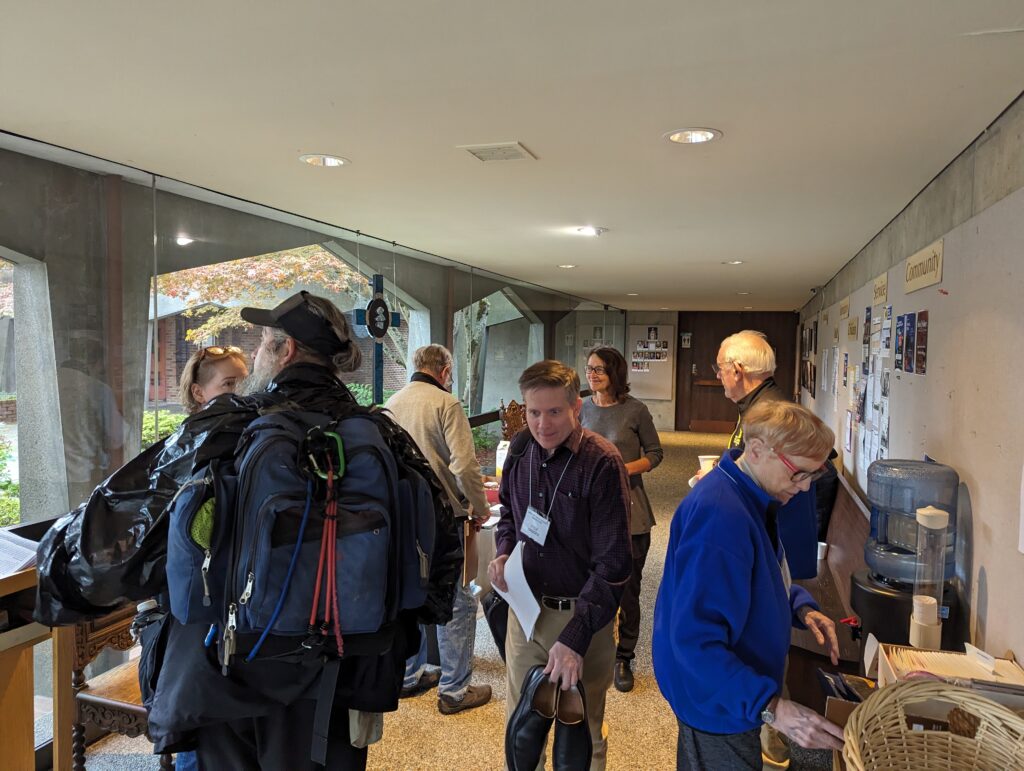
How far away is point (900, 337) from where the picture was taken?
369cm

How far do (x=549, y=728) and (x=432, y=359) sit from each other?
1.91m

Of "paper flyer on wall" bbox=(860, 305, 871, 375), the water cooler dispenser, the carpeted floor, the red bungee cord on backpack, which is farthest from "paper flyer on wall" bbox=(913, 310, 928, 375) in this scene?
the red bungee cord on backpack

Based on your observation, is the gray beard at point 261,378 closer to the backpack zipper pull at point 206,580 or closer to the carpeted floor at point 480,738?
the backpack zipper pull at point 206,580

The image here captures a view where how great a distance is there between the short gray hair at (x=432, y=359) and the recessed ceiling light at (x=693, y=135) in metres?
1.43

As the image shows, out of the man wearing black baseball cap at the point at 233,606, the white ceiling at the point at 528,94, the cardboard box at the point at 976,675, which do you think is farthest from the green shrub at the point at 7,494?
the cardboard box at the point at 976,675

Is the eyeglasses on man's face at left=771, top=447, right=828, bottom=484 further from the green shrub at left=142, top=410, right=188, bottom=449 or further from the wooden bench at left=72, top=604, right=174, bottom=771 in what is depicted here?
the green shrub at left=142, top=410, right=188, bottom=449

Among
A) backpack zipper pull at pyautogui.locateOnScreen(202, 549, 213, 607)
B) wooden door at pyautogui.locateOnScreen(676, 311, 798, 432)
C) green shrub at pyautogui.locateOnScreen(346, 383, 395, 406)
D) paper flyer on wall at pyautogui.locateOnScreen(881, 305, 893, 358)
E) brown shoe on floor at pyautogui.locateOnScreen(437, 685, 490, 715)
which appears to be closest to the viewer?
backpack zipper pull at pyautogui.locateOnScreen(202, 549, 213, 607)

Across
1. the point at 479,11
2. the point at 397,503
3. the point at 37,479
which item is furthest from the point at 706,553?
the point at 37,479

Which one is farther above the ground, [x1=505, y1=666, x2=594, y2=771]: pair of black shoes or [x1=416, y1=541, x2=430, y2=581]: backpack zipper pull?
[x1=416, y1=541, x2=430, y2=581]: backpack zipper pull

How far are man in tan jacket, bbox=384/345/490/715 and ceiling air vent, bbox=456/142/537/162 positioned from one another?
3.22 ft

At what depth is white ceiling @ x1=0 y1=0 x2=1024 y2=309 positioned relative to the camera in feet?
5.07

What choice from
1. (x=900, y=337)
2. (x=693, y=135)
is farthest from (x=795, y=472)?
(x=900, y=337)

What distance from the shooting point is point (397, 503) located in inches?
57.0

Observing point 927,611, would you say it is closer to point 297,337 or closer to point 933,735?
point 933,735
